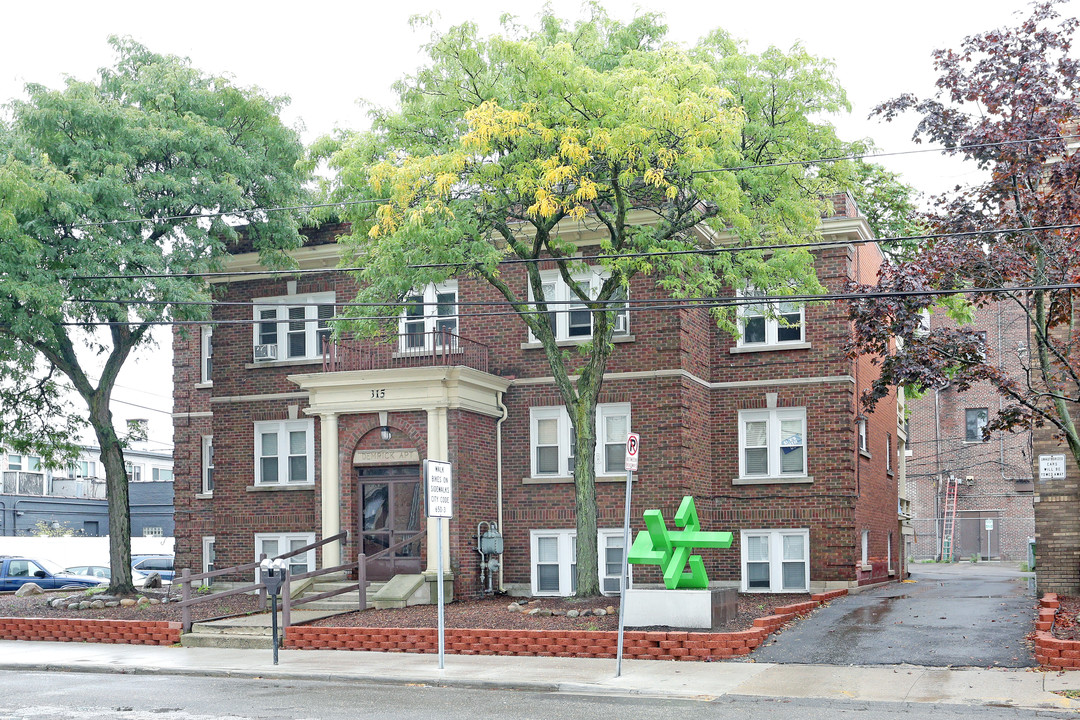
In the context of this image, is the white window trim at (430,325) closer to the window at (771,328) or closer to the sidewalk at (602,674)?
the window at (771,328)

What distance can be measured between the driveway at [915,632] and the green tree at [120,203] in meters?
13.8

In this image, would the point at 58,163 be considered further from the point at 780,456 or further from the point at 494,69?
the point at 780,456

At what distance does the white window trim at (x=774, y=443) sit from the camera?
88.1ft

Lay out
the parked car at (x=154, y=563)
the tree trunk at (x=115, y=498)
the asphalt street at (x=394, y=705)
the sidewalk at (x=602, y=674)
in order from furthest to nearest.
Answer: the parked car at (x=154, y=563) < the tree trunk at (x=115, y=498) < the sidewalk at (x=602, y=674) < the asphalt street at (x=394, y=705)

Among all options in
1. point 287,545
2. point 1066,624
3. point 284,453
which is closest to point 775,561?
point 1066,624

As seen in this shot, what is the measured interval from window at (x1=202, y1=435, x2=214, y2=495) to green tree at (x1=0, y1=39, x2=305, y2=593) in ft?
13.0

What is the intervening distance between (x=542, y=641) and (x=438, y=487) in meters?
3.20

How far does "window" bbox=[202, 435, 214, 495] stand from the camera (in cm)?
3128

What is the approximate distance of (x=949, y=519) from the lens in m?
52.5

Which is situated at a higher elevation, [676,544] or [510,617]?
[676,544]

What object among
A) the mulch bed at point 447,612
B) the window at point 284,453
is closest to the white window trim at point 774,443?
the mulch bed at point 447,612

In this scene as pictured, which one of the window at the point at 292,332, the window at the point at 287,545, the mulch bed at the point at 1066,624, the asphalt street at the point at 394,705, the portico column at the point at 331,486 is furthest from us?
the window at the point at 292,332

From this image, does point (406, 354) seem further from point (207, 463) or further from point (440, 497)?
point (440, 497)

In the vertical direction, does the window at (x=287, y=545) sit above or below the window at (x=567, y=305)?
below
